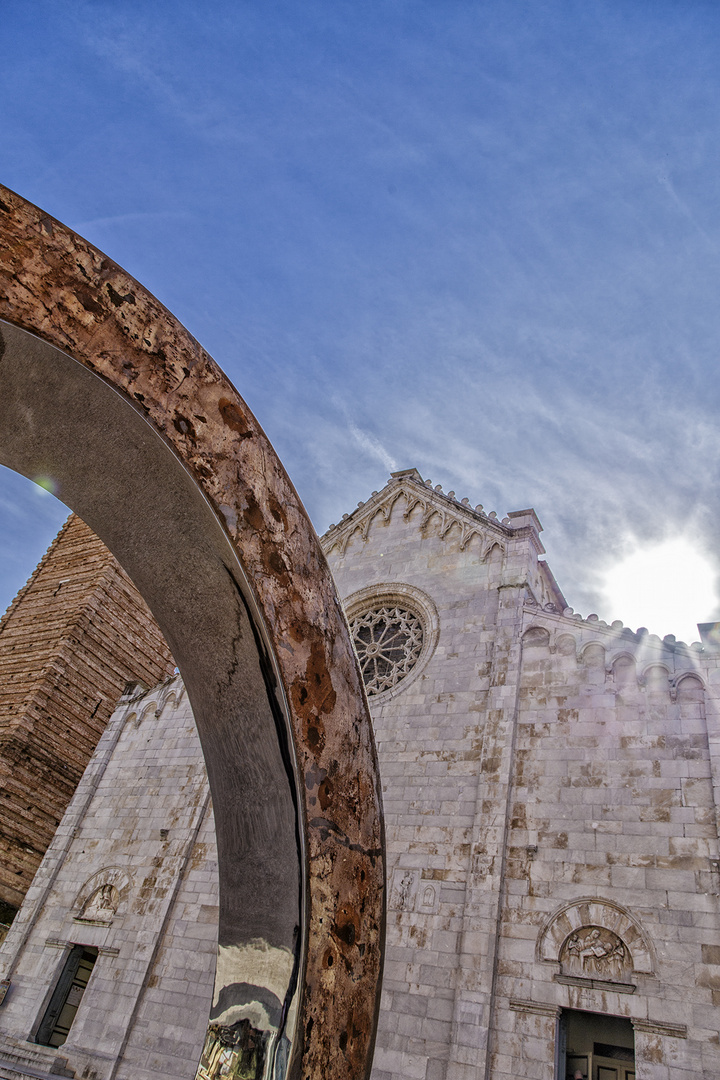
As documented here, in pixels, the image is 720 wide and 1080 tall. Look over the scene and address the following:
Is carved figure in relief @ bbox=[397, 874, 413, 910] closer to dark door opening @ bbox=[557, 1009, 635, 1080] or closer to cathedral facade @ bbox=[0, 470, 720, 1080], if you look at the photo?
cathedral facade @ bbox=[0, 470, 720, 1080]

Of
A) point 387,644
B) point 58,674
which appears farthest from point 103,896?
point 58,674

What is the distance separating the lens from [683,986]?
9484mm

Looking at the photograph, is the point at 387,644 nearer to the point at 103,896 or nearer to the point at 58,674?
the point at 103,896

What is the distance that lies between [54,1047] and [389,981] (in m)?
7.61

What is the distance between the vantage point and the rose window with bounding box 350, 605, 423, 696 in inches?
614

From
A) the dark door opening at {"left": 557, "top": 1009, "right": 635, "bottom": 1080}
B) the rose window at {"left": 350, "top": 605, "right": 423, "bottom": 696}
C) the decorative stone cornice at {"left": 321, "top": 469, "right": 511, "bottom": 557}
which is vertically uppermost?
the decorative stone cornice at {"left": 321, "top": 469, "right": 511, "bottom": 557}

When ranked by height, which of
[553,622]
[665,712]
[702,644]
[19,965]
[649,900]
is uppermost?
[553,622]

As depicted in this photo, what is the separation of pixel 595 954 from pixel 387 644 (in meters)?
7.71

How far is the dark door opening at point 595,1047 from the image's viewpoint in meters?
9.62

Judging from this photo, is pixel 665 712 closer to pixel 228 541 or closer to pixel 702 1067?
pixel 702 1067

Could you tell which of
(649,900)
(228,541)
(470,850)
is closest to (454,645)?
(470,850)

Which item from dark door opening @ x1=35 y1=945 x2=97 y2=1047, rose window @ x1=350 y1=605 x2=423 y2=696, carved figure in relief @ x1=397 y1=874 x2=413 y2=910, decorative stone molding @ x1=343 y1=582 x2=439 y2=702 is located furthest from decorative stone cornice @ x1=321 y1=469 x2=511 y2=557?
dark door opening @ x1=35 y1=945 x2=97 y2=1047

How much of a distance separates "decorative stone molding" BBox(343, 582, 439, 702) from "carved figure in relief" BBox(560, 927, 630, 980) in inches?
229

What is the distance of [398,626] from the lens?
55.0 feet
